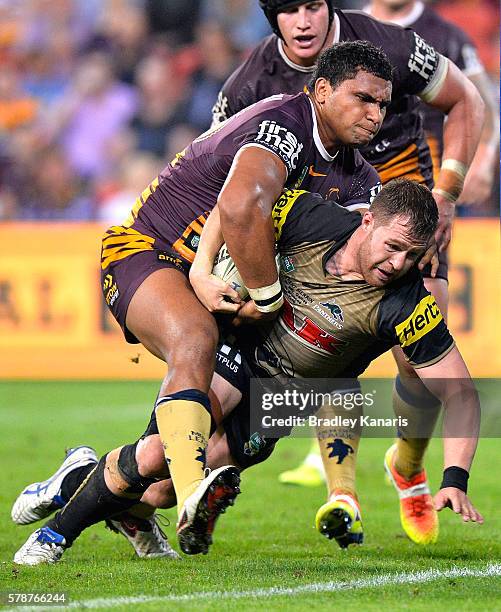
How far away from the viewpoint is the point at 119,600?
411 centimetres

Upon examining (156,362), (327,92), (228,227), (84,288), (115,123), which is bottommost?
(156,362)

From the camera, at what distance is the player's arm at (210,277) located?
16.0 feet

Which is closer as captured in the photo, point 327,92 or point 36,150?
point 327,92

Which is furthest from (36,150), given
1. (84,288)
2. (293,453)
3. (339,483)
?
(339,483)

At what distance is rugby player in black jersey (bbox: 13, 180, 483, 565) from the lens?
4.62 meters

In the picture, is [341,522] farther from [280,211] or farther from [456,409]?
[280,211]

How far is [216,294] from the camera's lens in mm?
4867

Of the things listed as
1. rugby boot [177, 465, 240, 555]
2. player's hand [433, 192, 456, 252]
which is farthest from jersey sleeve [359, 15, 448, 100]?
rugby boot [177, 465, 240, 555]

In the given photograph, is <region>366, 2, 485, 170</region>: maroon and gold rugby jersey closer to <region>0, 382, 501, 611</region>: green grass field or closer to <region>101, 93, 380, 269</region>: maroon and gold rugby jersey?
<region>0, 382, 501, 611</region>: green grass field

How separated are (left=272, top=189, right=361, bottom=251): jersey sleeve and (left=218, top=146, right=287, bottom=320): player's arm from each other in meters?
0.16

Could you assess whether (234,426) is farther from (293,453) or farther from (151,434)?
(293,453)

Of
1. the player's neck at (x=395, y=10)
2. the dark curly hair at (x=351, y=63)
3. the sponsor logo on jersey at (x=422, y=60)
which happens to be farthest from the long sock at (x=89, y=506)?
the player's neck at (x=395, y=10)

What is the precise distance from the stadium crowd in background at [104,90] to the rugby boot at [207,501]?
446 inches

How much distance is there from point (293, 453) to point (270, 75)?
158 inches
